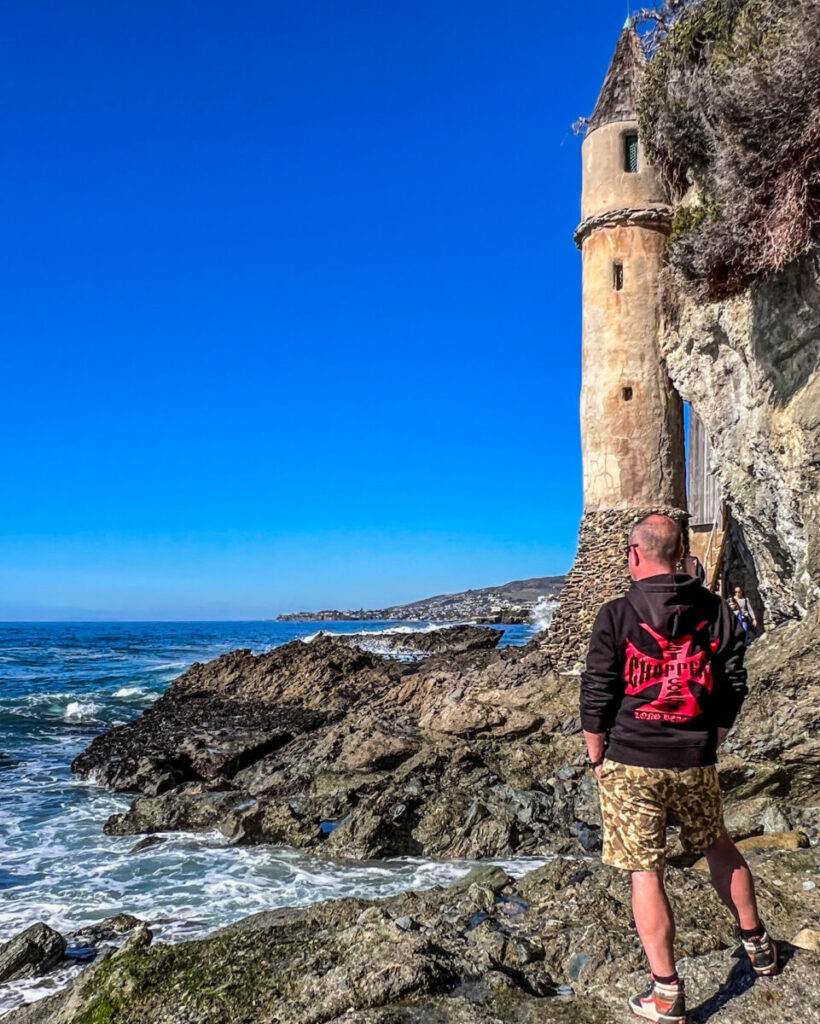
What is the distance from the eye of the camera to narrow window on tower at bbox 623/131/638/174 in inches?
599

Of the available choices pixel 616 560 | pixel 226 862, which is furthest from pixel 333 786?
pixel 616 560

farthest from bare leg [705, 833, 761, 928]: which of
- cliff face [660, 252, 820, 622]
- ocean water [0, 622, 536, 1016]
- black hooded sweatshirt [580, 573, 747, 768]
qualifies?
cliff face [660, 252, 820, 622]

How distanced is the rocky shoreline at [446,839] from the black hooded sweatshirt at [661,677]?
3.49 ft

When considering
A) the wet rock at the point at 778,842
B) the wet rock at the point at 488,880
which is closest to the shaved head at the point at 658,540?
the wet rock at the point at 488,880

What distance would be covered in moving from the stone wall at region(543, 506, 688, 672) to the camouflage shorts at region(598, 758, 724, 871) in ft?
36.8

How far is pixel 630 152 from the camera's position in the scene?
15.3m

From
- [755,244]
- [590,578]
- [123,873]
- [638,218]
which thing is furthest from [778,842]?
[638,218]

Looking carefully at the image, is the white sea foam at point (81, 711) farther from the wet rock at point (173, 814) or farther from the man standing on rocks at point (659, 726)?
the man standing on rocks at point (659, 726)

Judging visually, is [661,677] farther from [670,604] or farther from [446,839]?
[446,839]

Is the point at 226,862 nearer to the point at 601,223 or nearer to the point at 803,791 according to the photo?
the point at 803,791

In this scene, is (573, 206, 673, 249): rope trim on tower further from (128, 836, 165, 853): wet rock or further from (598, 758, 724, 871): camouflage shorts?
(598, 758, 724, 871): camouflage shorts

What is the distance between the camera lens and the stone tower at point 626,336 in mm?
14961

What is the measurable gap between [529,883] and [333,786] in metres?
5.16

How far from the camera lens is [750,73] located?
836 centimetres
